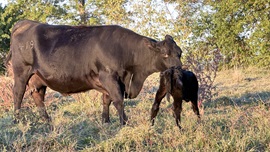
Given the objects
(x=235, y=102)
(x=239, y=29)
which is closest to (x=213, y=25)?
(x=239, y=29)

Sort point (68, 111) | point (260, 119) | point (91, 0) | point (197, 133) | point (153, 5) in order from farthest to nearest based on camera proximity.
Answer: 1. point (91, 0)
2. point (153, 5)
3. point (68, 111)
4. point (260, 119)
5. point (197, 133)

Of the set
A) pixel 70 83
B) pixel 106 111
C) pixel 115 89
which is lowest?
pixel 106 111

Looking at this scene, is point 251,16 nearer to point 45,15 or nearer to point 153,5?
point 153,5

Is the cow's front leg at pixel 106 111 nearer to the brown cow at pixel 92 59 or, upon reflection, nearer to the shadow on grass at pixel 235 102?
the brown cow at pixel 92 59

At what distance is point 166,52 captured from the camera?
5922 millimetres

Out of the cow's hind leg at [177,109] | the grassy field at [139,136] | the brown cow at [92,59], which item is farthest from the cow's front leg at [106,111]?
the cow's hind leg at [177,109]

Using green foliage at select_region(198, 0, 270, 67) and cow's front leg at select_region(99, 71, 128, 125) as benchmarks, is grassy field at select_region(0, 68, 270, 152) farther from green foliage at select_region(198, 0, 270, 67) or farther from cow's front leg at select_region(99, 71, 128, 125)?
green foliage at select_region(198, 0, 270, 67)

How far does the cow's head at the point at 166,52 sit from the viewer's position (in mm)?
5875

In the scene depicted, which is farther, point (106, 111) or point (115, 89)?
point (106, 111)

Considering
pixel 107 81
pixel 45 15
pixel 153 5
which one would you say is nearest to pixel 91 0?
pixel 45 15

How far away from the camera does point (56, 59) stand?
6.44 metres

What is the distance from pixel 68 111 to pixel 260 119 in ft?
12.0

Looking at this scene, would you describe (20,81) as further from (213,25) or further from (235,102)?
(213,25)

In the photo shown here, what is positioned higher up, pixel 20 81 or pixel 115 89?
pixel 20 81
